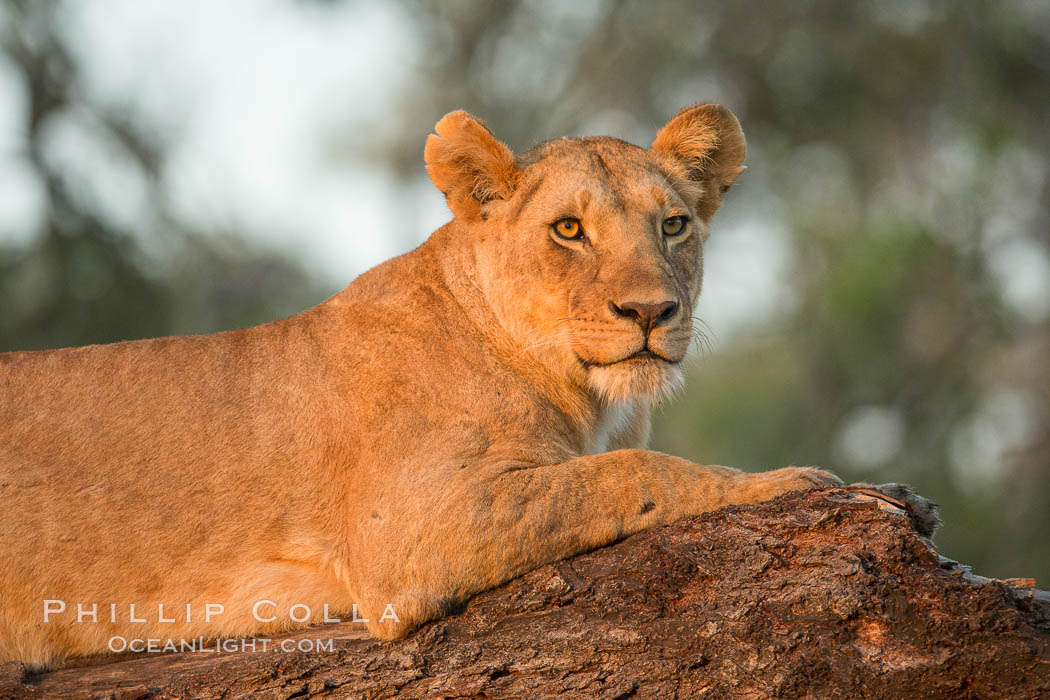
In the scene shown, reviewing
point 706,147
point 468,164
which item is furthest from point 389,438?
point 706,147

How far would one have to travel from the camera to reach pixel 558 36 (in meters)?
19.9

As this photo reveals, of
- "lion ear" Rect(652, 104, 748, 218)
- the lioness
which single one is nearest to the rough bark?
the lioness

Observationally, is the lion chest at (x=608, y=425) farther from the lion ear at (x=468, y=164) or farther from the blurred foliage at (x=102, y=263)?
the blurred foliage at (x=102, y=263)

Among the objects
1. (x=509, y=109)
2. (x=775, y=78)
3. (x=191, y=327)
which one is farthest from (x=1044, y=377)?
(x=191, y=327)

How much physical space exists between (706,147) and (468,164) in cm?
122

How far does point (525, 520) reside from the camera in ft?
13.9

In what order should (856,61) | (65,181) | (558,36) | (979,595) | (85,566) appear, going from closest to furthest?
(979,595)
(85,566)
(65,181)
(856,61)
(558,36)

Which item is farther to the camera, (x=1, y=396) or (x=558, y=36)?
(x=558, y=36)

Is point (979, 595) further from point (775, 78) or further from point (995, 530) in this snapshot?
point (775, 78)

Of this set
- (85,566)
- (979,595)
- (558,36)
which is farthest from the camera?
(558,36)

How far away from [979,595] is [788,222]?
631 inches

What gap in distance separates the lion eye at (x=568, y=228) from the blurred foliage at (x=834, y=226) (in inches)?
471

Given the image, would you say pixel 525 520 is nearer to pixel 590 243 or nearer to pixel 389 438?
pixel 389 438

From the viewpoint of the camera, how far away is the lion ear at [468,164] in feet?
16.6
